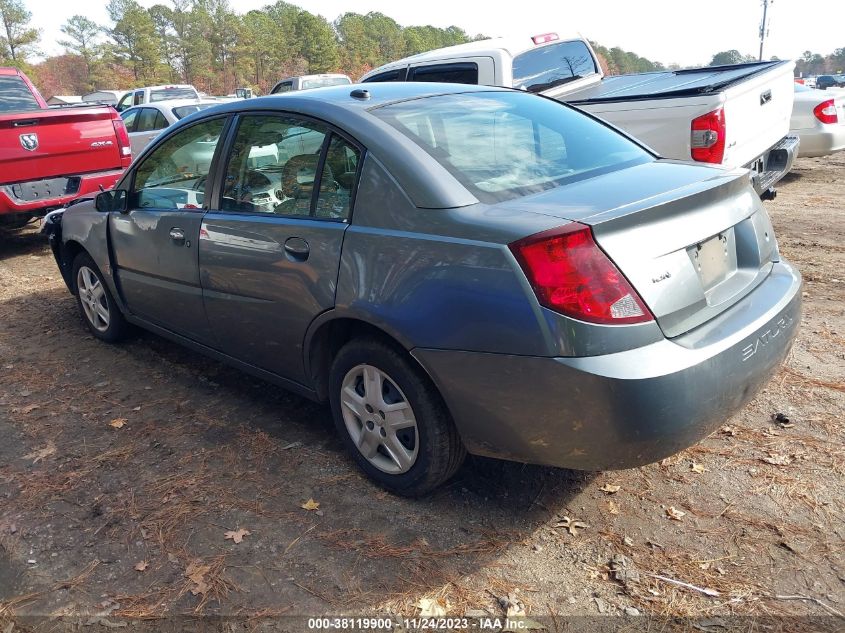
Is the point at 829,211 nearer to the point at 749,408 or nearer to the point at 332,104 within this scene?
the point at 749,408

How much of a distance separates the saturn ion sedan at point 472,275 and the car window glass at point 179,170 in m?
0.02

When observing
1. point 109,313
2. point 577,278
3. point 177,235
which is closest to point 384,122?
point 577,278

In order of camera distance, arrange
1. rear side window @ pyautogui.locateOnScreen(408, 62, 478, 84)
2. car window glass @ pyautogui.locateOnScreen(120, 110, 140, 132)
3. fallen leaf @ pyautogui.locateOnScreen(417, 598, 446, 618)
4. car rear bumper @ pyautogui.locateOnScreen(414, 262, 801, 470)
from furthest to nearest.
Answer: car window glass @ pyautogui.locateOnScreen(120, 110, 140, 132) < rear side window @ pyautogui.locateOnScreen(408, 62, 478, 84) < fallen leaf @ pyautogui.locateOnScreen(417, 598, 446, 618) < car rear bumper @ pyautogui.locateOnScreen(414, 262, 801, 470)

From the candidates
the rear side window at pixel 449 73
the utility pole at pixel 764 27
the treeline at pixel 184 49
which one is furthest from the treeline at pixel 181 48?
the rear side window at pixel 449 73

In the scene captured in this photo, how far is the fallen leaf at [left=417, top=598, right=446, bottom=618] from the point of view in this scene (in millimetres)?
2416

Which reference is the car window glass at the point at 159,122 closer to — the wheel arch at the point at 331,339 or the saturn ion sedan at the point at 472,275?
the saturn ion sedan at the point at 472,275

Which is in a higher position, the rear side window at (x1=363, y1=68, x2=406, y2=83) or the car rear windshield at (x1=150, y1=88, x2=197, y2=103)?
the rear side window at (x1=363, y1=68, x2=406, y2=83)

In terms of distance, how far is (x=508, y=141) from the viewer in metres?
3.20

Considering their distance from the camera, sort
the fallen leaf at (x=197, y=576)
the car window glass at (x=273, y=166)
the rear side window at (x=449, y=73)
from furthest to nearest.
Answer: the rear side window at (x=449, y=73), the car window glass at (x=273, y=166), the fallen leaf at (x=197, y=576)

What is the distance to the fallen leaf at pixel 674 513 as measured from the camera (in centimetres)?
283

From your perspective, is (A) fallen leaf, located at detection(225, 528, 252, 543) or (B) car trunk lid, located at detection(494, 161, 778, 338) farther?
(A) fallen leaf, located at detection(225, 528, 252, 543)

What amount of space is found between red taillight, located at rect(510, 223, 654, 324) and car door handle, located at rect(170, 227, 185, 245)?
2.18 meters

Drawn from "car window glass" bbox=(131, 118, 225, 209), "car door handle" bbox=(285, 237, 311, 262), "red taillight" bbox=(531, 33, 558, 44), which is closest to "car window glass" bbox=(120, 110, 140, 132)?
"red taillight" bbox=(531, 33, 558, 44)

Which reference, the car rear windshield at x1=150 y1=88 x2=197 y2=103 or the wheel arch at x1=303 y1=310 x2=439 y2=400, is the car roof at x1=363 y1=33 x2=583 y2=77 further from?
the car rear windshield at x1=150 y1=88 x2=197 y2=103
